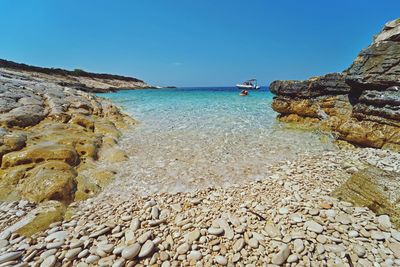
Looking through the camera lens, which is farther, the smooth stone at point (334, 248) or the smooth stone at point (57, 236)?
the smooth stone at point (57, 236)

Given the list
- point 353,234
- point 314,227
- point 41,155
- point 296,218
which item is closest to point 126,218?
point 296,218

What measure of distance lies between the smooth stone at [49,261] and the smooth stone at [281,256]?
127 inches

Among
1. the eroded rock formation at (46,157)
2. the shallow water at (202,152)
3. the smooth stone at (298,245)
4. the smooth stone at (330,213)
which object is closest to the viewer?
the smooth stone at (298,245)

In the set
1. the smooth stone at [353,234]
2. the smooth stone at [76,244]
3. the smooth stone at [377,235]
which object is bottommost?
the smooth stone at [76,244]

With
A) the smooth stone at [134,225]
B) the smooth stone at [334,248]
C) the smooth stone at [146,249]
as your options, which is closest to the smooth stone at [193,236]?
the smooth stone at [146,249]

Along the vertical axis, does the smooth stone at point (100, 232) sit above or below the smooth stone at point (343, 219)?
below

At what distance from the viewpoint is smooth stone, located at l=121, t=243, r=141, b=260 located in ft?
10.3

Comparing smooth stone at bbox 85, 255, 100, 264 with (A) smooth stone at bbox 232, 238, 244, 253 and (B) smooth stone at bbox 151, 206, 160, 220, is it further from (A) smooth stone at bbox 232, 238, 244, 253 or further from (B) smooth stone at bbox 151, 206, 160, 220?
(A) smooth stone at bbox 232, 238, 244, 253


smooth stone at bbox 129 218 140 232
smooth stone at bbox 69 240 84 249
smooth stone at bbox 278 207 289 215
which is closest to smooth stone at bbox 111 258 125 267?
smooth stone at bbox 129 218 140 232

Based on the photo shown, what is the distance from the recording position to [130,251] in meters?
3.18

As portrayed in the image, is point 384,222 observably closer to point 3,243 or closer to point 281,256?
point 281,256

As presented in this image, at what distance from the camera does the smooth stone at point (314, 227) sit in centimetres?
354

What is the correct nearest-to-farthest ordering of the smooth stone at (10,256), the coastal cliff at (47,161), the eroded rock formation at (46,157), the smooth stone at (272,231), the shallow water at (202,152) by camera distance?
the smooth stone at (10,256), the smooth stone at (272,231), the coastal cliff at (47,161), the eroded rock formation at (46,157), the shallow water at (202,152)

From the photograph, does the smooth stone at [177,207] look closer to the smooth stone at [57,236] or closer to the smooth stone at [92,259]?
the smooth stone at [92,259]
